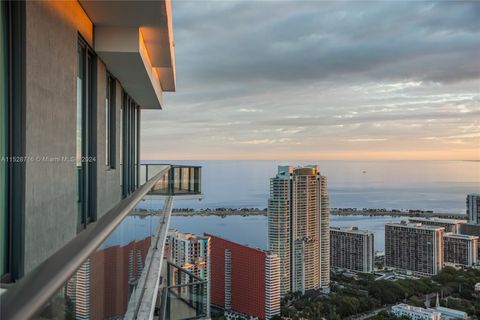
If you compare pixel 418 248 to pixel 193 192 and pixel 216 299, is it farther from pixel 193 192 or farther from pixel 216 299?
pixel 193 192

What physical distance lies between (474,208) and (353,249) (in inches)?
852

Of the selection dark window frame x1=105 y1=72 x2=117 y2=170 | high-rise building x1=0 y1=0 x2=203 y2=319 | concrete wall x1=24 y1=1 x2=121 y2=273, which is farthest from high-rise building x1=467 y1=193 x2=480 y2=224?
concrete wall x1=24 y1=1 x2=121 y2=273

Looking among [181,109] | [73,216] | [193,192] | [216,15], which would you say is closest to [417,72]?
[181,109]

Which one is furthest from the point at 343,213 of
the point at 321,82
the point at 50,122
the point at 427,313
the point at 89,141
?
the point at 50,122

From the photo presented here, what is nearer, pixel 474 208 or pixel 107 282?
pixel 107 282

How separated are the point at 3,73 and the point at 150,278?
1661 mm

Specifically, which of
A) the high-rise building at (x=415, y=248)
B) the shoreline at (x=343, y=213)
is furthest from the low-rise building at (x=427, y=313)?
the shoreline at (x=343, y=213)

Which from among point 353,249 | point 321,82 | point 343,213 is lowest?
point 353,249

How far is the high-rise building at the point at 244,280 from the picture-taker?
91.9 ft

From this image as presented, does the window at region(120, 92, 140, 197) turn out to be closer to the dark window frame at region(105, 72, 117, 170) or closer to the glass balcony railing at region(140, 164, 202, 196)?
the glass balcony railing at region(140, 164, 202, 196)

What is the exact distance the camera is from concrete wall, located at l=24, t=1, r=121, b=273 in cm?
249

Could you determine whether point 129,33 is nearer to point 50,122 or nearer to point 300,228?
point 50,122

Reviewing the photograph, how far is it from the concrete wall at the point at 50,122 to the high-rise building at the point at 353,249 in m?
37.0

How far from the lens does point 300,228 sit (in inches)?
1460
